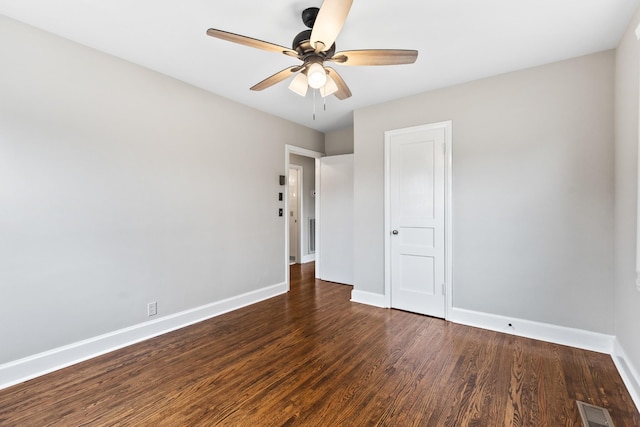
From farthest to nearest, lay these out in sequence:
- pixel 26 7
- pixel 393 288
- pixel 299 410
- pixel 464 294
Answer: pixel 393 288, pixel 464 294, pixel 26 7, pixel 299 410

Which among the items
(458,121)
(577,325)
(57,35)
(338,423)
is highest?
(57,35)

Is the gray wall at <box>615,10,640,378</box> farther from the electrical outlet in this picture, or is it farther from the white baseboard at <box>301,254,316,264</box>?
the white baseboard at <box>301,254,316,264</box>

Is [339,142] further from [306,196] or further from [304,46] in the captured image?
[304,46]

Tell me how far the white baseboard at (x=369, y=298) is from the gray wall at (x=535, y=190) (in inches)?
33.5

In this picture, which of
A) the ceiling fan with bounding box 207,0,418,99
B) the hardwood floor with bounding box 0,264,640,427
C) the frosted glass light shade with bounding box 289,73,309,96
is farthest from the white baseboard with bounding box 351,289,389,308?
the ceiling fan with bounding box 207,0,418,99

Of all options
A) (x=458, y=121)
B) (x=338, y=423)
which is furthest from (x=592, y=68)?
(x=338, y=423)

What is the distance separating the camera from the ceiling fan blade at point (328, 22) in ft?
4.64

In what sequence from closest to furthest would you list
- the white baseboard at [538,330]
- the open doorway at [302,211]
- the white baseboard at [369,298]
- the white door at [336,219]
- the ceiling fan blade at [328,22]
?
the ceiling fan blade at [328,22], the white baseboard at [538,330], the white baseboard at [369,298], the white door at [336,219], the open doorway at [302,211]

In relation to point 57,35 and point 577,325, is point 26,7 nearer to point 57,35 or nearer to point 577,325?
point 57,35

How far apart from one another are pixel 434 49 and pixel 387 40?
0.44 meters

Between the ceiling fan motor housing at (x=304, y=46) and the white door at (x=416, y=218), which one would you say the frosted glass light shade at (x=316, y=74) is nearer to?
the ceiling fan motor housing at (x=304, y=46)

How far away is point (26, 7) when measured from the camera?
74.4 inches

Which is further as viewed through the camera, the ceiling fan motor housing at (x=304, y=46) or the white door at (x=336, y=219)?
the white door at (x=336, y=219)

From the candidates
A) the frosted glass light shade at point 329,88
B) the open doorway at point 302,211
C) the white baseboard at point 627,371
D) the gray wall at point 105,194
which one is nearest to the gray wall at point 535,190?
the white baseboard at point 627,371
